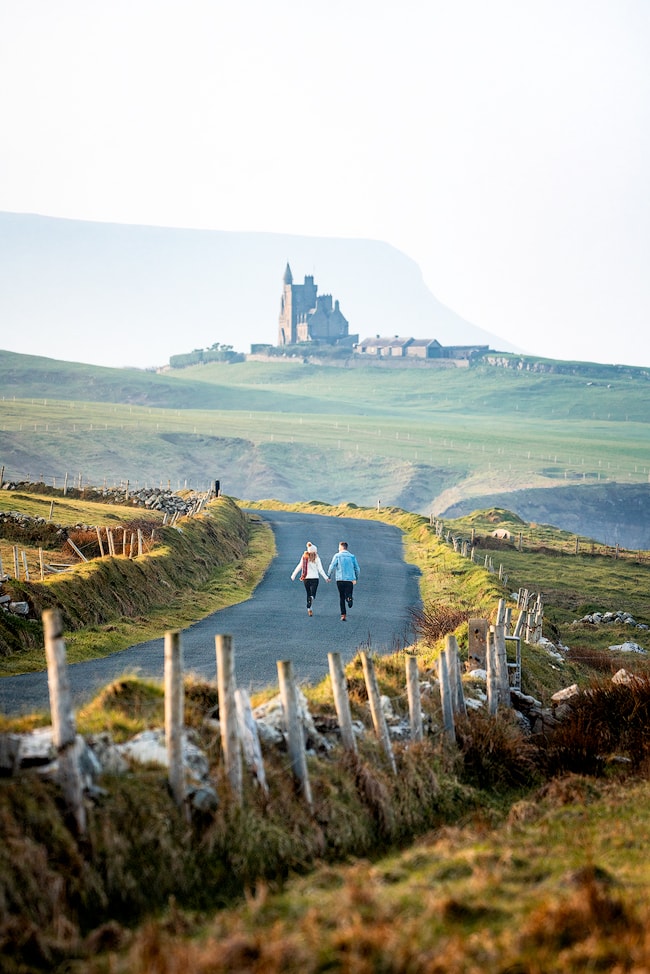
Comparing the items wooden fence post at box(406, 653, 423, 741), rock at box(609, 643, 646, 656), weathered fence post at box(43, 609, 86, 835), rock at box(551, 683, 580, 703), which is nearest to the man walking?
rock at box(609, 643, 646, 656)

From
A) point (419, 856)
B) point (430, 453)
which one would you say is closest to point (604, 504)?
point (430, 453)

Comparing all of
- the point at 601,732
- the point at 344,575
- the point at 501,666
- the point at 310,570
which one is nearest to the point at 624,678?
the point at 601,732

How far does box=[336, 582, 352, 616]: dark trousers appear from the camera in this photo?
28.0 meters

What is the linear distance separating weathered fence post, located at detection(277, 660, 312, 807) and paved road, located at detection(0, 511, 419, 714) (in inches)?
107

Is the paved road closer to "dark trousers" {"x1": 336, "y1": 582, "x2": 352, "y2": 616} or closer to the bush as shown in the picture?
"dark trousers" {"x1": 336, "y1": 582, "x2": 352, "y2": 616}

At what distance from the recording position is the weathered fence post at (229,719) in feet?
36.6

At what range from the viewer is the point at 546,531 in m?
81.4

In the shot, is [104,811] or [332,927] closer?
[332,927]

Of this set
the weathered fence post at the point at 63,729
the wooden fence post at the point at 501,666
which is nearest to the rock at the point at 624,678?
the wooden fence post at the point at 501,666

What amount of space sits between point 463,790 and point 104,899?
228 inches

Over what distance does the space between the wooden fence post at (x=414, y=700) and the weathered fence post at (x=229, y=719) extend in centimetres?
346

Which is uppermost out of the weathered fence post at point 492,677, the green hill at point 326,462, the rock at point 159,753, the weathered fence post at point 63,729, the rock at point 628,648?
the weathered fence post at point 63,729

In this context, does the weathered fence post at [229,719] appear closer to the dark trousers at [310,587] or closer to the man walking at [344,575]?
the man walking at [344,575]

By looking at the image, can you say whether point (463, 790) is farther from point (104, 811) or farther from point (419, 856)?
point (104, 811)
